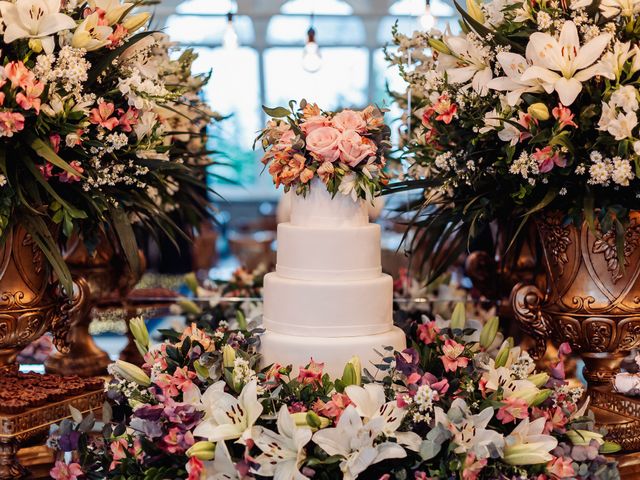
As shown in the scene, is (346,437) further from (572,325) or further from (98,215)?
(98,215)

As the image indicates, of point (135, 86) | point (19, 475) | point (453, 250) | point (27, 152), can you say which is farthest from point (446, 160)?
point (19, 475)

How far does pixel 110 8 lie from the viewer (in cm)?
262

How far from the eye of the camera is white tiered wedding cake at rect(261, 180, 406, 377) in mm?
2346

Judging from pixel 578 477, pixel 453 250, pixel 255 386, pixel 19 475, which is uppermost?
pixel 453 250

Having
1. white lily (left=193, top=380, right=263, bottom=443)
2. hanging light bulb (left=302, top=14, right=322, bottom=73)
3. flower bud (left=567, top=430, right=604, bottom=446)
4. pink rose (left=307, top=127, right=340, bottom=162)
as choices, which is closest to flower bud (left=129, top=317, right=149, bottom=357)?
white lily (left=193, top=380, right=263, bottom=443)

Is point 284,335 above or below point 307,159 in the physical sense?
below

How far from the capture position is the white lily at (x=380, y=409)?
1.97 m

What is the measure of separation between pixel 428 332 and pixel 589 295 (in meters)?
0.46

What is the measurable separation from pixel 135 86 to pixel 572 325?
1.40 metres

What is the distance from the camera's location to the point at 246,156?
51.7ft

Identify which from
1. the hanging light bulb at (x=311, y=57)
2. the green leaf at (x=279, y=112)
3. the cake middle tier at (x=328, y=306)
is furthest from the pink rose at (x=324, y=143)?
the hanging light bulb at (x=311, y=57)

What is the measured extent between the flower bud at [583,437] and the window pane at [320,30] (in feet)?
39.4

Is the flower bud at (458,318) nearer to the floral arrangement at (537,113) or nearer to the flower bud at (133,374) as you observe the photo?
the floral arrangement at (537,113)

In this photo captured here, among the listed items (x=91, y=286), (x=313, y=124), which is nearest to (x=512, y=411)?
(x=313, y=124)
